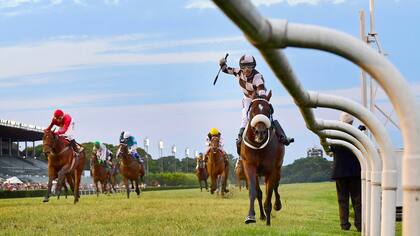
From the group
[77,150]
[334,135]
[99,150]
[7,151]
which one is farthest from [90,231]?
[7,151]

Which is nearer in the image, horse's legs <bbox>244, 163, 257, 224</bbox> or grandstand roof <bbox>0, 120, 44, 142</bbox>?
horse's legs <bbox>244, 163, 257, 224</bbox>

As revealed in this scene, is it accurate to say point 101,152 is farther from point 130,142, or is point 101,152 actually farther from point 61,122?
point 61,122

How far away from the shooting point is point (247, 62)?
12.4 meters

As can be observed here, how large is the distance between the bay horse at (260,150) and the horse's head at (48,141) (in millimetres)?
8156

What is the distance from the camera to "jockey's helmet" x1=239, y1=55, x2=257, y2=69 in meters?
12.4

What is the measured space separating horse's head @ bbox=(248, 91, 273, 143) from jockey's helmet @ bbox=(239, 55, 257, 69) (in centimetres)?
73

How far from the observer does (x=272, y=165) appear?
41.3 feet

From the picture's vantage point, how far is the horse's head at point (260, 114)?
11.5 m

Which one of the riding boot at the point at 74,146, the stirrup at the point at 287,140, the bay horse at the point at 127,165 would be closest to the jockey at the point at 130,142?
the bay horse at the point at 127,165

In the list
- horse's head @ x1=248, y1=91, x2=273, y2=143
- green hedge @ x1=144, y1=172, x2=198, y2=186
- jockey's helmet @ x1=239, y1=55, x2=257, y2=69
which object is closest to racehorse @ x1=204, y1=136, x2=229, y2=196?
jockey's helmet @ x1=239, y1=55, x2=257, y2=69

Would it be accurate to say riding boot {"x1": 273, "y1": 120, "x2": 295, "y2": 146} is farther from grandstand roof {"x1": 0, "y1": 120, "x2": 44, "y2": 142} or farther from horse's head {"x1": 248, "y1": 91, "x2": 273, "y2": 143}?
grandstand roof {"x1": 0, "y1": 120, "x2": 44, "y2": 142}

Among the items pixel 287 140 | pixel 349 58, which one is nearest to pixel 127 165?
pixel 287 140

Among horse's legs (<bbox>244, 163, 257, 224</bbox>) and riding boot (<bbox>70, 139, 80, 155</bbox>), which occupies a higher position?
riding boot (<bbox>70, 139, 80, 155</bbox>)

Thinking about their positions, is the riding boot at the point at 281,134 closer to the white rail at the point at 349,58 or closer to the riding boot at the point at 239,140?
the riding boot at the point at 239,140
